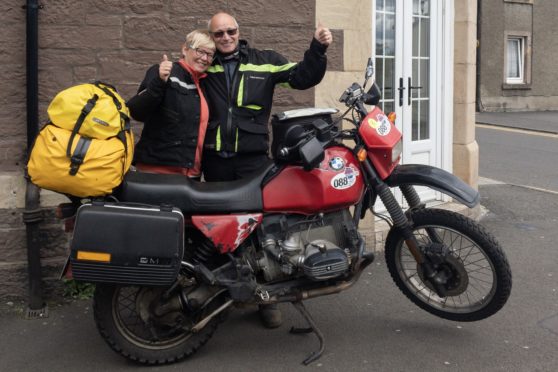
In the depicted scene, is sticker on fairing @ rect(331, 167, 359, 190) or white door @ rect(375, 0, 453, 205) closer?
sticker on fairing @ rect(331, 167, 359, 190)

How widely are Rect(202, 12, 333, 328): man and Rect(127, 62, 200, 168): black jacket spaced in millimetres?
167

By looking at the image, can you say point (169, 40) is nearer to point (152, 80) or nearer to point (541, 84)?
point (152, 80)

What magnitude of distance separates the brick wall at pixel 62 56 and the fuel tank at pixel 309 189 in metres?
1.70

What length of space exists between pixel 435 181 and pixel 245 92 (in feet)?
4.01

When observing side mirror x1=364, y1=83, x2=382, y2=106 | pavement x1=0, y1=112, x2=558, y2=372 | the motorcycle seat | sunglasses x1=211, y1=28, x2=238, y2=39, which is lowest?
pavement x1=0, y1=112, x2=558, y2=372

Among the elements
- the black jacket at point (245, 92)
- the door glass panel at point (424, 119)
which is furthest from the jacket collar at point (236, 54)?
the door glass panel at point (424, 119)

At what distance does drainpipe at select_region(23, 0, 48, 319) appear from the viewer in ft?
Answer: 14.8

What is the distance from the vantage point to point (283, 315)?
14.5 feet

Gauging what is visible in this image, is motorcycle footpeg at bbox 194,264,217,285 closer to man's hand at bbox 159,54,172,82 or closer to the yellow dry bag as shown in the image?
the yellow dry bag

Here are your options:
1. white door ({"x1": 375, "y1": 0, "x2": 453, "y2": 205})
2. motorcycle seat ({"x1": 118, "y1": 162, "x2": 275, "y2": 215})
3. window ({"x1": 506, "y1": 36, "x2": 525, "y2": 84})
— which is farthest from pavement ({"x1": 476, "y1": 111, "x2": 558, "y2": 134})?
motorcycle seat ({"x1": 118, "y1": 162, "x2": 275, "y2": 215})

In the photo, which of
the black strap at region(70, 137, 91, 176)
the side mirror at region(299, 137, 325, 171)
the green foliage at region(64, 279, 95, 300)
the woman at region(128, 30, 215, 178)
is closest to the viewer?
the black strap at region(70, 137, 91, 176)

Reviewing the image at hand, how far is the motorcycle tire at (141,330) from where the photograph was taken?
11.9 feet

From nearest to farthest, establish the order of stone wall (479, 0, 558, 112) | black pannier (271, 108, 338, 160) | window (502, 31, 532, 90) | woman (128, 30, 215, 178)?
black pannier (271, 108, 338, 160), woman (128, 30, 215, 178), stone wall (479, 0, 558, 112), window (502, 31, 532, 90)

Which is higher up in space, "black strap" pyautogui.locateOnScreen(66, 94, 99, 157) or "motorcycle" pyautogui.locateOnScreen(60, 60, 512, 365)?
"black strap" pyautogui.locateOnScreen(66, 94, 99, 157)
